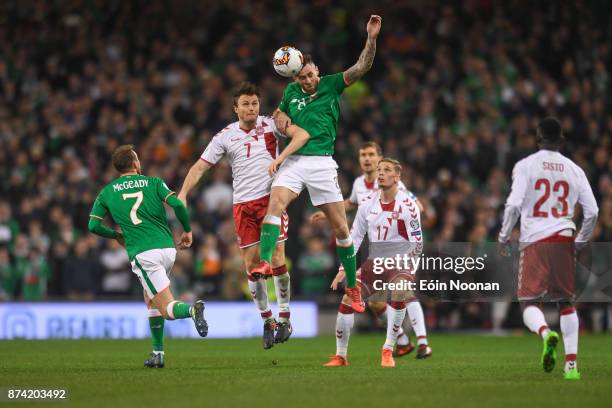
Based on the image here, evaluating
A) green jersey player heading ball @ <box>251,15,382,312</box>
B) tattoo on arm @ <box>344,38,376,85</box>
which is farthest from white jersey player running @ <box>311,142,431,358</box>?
tattoo on arm @ <box>344,38,376,85</box>

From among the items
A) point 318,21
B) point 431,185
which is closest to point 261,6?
point 318,21

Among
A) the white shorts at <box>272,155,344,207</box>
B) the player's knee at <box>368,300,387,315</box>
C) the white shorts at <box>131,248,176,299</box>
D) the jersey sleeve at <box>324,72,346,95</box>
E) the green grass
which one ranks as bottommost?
the green grass

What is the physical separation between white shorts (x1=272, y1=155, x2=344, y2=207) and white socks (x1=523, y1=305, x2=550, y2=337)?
7.77 ft

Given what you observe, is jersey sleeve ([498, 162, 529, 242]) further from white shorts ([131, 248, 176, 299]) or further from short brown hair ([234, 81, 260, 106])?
white shorts ([131, 248, 176, 299])

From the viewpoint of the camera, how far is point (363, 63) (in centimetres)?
1110

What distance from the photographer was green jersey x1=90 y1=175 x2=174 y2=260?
11211 millimetres

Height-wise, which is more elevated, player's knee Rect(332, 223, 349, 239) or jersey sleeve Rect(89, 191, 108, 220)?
jersey sleeve Rect(89, 191, 108, 220)

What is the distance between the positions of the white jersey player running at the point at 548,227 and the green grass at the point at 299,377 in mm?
670

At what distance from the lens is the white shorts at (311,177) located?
11.4 meters

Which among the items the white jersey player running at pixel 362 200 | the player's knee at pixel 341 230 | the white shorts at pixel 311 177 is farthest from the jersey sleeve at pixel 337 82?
the white jersey player running at pixel 362 200

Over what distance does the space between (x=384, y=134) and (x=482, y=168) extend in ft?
7.33

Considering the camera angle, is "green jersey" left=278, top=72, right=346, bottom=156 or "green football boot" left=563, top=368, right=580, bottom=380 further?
"green jersey" left=278, top=72, right=346, bottom=156

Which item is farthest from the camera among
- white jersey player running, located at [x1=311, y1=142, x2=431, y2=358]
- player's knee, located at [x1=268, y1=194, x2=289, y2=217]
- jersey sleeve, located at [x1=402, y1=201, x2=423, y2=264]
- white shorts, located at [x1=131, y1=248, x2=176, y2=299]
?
white jersey player running, located at [x1=311, y1=142, x2=431, y2=358]

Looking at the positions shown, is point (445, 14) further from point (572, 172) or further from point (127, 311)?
point (572, 172)
